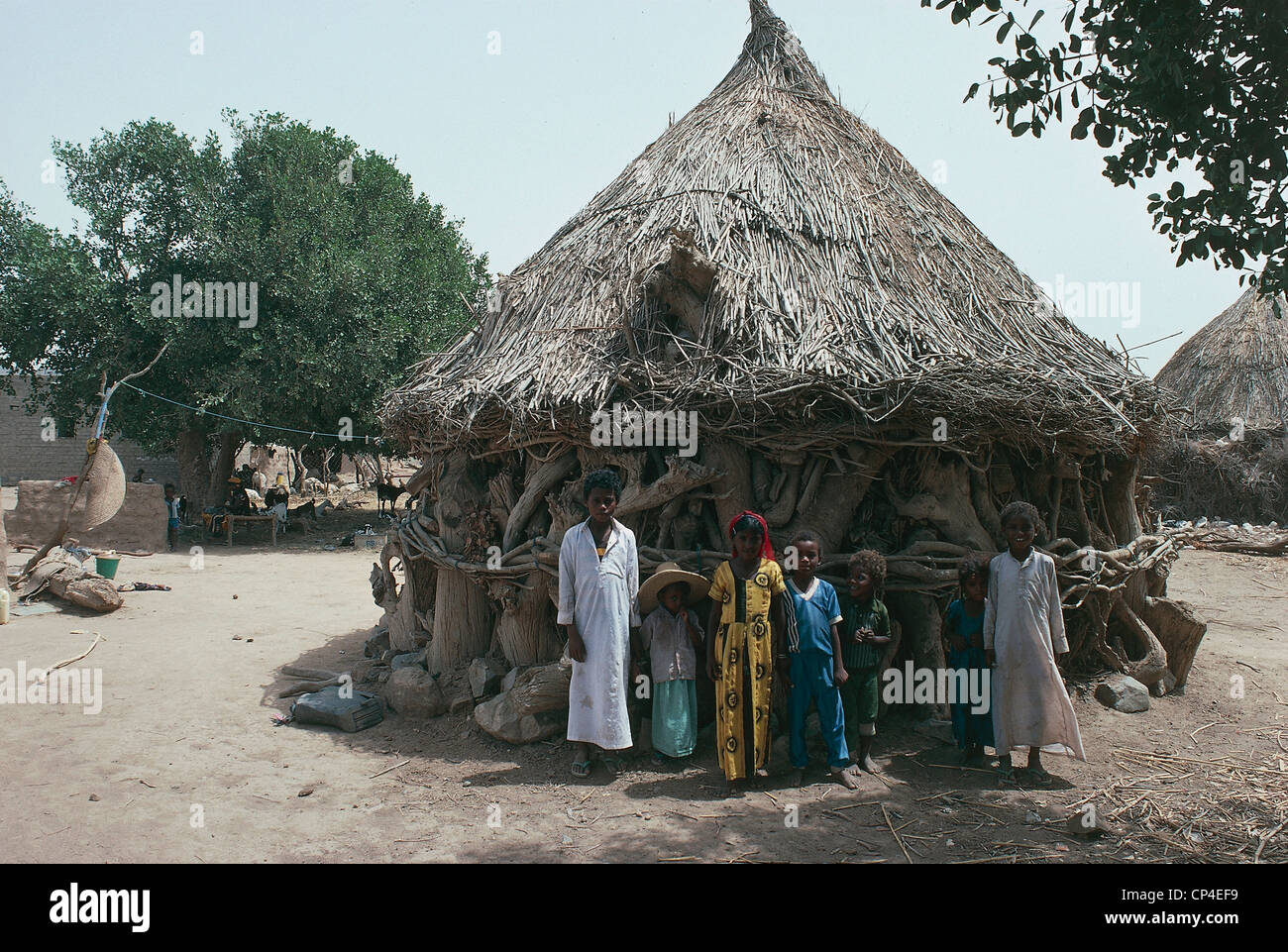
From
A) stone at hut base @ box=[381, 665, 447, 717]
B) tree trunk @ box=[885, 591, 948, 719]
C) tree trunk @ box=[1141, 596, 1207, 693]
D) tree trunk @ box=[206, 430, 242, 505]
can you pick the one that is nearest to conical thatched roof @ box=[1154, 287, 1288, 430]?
tree trunk @ box=[1141, 596, 1207, 693]

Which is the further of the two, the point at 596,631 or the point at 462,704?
the point at 462,704

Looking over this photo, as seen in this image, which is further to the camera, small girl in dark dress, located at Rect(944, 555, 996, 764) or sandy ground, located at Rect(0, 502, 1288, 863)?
small girl in dark dress, located at Rect(944, 555, 996, 764)

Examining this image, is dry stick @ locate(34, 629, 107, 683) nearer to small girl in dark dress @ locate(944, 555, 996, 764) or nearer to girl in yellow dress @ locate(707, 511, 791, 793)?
girl in yellow dress @ locate(707, 511, 791, 793)

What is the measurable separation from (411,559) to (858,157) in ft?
16.5

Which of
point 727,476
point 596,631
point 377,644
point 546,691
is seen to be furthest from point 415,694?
point 727,476

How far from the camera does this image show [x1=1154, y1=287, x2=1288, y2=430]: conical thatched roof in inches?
641

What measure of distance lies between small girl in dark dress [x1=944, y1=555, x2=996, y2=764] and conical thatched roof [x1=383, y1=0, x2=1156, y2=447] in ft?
2.93

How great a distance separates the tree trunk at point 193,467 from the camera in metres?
17.4

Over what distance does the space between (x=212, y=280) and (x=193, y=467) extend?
4190mm

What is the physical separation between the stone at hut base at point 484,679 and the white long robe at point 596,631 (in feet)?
3.56

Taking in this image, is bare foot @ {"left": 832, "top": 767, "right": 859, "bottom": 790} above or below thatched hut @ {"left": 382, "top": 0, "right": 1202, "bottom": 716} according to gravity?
below

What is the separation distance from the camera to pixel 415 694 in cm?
575

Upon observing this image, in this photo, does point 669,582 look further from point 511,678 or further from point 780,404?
point 511,678

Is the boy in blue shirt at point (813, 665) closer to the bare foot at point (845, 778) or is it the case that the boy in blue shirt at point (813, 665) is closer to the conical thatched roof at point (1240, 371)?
the bare foot at point (845, 778)
